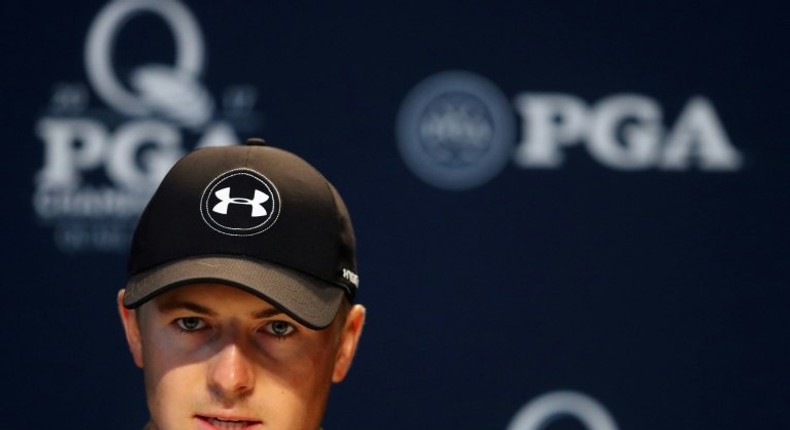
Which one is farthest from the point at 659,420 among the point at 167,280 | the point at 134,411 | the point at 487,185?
the point at 167,280

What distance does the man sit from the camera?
1.53 metres

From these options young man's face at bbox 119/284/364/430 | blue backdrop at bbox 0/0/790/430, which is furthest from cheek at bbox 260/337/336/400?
blue backdrop at bbox 0/0/790/430

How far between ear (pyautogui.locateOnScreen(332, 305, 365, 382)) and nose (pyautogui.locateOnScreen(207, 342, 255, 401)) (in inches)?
6.7

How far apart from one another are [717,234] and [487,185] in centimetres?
54

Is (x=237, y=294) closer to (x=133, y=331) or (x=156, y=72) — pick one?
(x=133, y=331)

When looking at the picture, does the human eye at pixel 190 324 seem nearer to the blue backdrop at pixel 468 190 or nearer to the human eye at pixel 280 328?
the human eye at pixel 280 328

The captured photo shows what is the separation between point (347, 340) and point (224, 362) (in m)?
0.23

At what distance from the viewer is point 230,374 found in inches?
59.4

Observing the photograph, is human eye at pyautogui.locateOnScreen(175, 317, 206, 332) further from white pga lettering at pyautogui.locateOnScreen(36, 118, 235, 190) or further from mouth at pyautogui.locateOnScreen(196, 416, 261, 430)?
white pga lettering at pyautogui.locateOnScreen(36, 118, 235, 190)

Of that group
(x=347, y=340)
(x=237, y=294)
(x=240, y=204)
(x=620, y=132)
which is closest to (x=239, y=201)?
(x=240, y=204)

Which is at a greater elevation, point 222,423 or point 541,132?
point 541,132

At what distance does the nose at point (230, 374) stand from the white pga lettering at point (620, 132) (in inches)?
70.6

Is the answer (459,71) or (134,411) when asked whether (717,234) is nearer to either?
(459,71)

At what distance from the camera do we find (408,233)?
325cm
